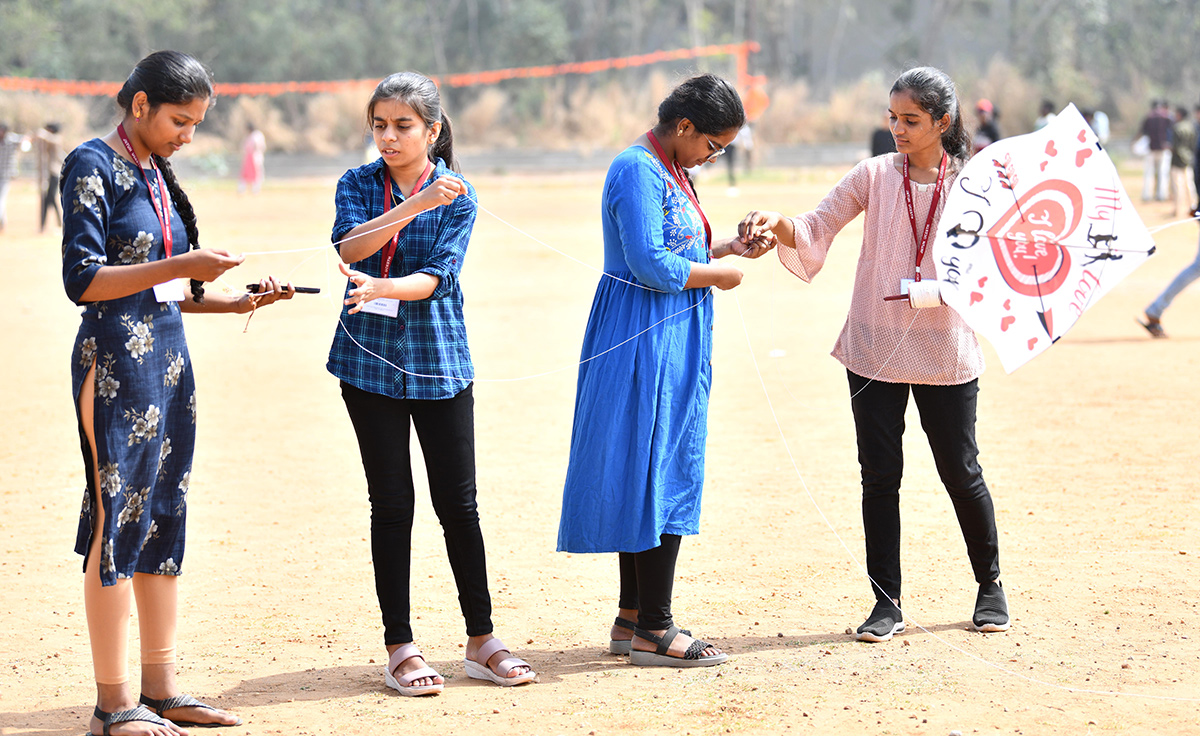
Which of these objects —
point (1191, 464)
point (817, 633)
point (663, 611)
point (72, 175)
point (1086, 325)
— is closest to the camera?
point (72, 175)

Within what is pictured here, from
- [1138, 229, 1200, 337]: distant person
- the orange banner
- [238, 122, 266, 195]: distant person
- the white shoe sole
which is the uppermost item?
the orange banner

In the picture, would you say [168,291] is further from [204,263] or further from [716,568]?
[716,568]

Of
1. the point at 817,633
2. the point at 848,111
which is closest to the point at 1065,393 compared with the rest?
the point at 817,633

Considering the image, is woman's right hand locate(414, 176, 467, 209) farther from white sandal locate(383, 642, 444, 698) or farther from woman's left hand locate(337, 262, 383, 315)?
white sandal locate(383, 642, 444, 698)

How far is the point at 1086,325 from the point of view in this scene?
38.1 feet

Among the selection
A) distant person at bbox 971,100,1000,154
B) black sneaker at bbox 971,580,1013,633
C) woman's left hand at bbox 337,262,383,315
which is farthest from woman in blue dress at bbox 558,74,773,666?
distant person at bbox 971,100,1000,154

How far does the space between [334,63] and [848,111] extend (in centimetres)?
1926

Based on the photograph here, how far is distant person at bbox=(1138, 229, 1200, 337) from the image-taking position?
1020cm

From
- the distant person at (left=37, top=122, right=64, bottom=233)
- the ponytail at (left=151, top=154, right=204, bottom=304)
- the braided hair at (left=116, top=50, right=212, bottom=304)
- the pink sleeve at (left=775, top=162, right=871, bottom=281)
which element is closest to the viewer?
the braided hair at (left=116, top=50, right=212, bottom=304)

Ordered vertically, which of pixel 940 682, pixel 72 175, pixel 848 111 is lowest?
pixel 940 682

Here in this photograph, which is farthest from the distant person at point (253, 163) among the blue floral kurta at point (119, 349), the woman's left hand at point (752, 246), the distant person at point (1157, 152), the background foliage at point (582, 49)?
the blue floral kurta at point (119, 349)

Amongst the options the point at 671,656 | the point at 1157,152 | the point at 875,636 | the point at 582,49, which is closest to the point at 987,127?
the point at 1157,152

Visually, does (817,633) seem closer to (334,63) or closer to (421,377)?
(421,377)

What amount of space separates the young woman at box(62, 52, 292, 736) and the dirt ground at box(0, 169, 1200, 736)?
1.38 ft
